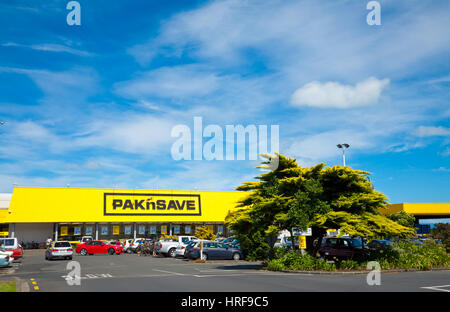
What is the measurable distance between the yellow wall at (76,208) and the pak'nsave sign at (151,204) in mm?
124

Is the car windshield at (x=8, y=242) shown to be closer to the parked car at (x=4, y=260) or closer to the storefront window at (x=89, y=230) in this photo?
the parked car at (x=4, y=260)

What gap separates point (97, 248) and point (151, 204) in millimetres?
15140

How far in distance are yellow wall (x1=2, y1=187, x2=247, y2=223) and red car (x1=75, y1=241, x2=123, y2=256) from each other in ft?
34.0

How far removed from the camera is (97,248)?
39219mm

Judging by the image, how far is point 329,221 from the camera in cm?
2122

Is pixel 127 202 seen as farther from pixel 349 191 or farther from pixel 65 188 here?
pixel 349 191

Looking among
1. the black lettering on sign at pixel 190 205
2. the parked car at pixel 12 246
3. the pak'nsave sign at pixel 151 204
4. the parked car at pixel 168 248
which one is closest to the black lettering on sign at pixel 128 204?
the pak'nsave sign at pixel 151 204

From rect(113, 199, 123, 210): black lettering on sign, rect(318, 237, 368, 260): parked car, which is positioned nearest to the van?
rect(113, 199, 123, 210): black lettering on sign

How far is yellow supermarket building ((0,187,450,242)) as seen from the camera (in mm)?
48562

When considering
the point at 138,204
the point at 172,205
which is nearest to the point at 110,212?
the point at 138,204

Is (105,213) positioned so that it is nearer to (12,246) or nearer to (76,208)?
(76,208)

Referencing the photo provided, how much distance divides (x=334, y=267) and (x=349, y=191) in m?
4.21

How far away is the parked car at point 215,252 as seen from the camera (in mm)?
29578
